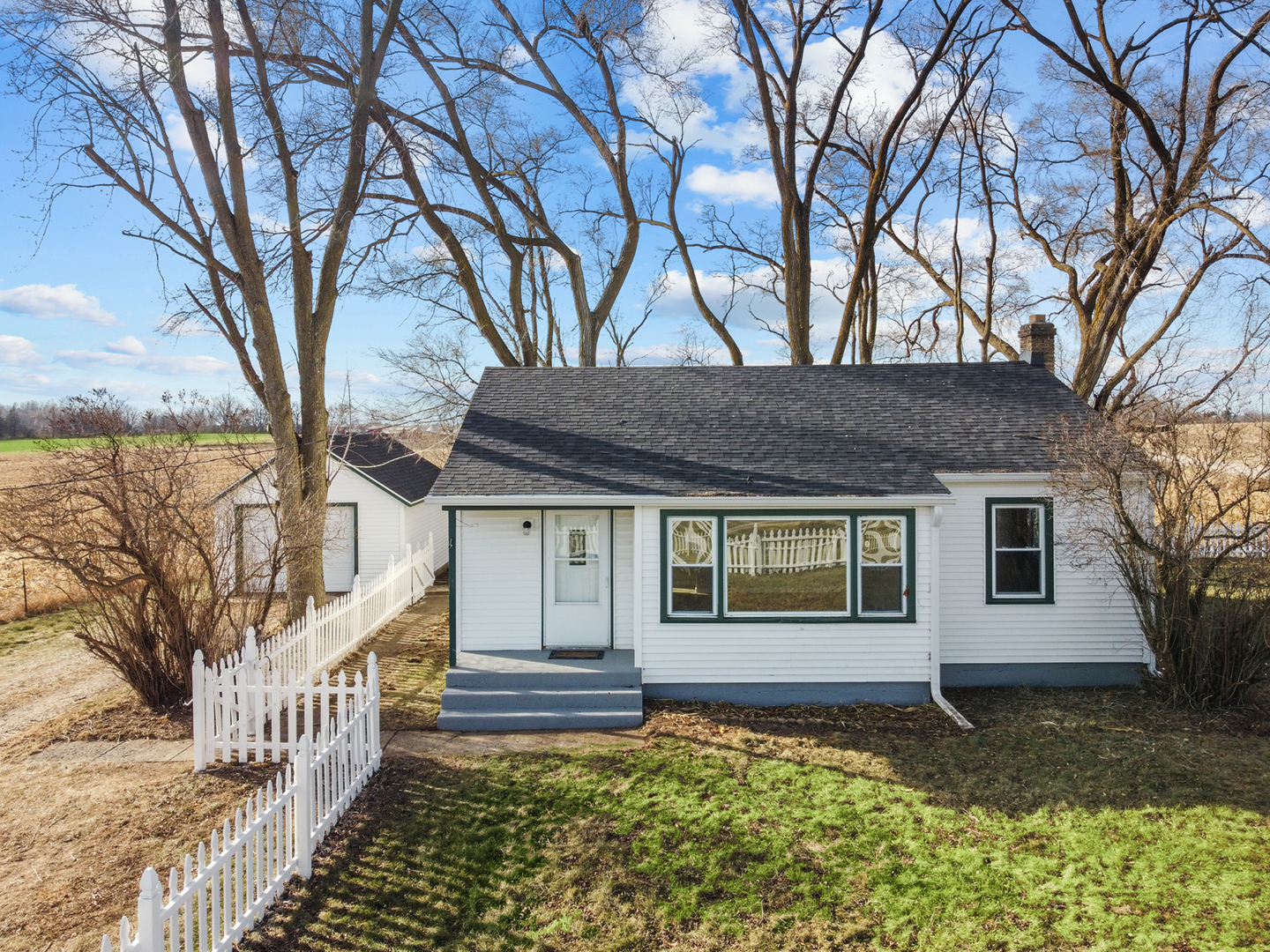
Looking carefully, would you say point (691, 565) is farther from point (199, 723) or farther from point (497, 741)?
point (199, 723)

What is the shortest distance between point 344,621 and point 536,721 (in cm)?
472

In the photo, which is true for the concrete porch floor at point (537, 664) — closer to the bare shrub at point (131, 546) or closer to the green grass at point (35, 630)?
the bare shrub at point (131, 546)

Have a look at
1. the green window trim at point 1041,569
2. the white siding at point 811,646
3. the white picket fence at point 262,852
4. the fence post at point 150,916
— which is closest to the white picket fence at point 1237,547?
the green window trim at point 1041,569

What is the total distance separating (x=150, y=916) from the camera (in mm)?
3877

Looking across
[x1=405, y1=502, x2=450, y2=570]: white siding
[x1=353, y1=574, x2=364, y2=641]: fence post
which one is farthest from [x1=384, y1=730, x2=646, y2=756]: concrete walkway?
[x1=405, y1=502, x2=450, y2=570]: white siding

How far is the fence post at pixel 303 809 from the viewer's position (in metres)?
5.79

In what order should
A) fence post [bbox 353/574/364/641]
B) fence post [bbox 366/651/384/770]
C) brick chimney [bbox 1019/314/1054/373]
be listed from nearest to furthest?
1. fence post [bbox 366/651/384/770]
2. fence post [bbox 353/574/364/641]
3. brick chimney [bbox 1019/314/1054/373]

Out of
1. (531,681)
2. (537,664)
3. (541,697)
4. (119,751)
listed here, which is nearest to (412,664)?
(537,664)

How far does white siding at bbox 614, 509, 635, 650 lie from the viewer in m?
10.9

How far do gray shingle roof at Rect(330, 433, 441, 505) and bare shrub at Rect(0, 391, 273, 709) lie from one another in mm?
7237

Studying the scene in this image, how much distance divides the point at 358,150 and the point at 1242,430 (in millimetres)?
14757

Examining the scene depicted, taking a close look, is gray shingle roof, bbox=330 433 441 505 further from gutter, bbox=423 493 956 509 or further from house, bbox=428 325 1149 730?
gutter, bbox=423 493 956 509

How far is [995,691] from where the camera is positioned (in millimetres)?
10680

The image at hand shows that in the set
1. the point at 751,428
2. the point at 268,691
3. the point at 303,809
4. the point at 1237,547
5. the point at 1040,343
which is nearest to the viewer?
the point at 303,809
